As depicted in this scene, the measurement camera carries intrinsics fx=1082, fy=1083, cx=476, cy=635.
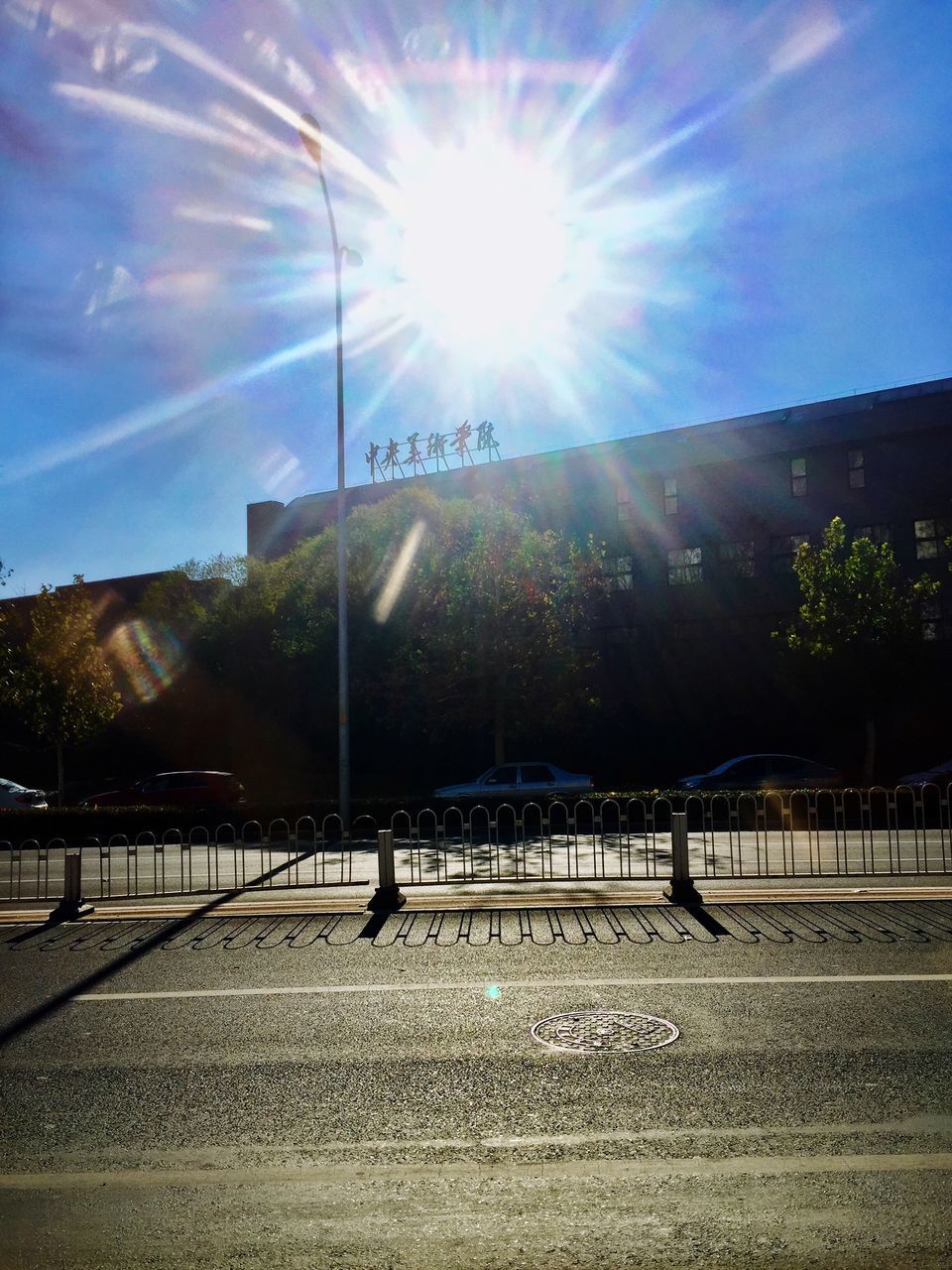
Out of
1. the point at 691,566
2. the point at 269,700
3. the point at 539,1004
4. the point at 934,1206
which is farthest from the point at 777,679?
the point at 934,1206

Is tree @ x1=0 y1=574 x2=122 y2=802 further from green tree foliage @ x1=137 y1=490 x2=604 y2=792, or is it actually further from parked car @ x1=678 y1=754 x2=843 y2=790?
parked car @ x1=678 y1=754 x2=843 y2=790

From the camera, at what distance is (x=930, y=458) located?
124 feet

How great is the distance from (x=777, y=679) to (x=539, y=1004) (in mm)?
31661

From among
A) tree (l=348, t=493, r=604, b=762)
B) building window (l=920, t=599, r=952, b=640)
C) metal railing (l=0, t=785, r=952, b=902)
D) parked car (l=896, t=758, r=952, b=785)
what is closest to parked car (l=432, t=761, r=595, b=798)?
metal railing (l=0, t=785, r=952, b=902)

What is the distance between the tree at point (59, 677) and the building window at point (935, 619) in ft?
88.4

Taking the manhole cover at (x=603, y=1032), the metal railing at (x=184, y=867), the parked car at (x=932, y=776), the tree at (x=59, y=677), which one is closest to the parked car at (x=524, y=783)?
the metal railing at (x=184, y=867)

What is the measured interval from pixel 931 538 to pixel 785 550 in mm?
4966

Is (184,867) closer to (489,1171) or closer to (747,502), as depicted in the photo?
(489,1171)

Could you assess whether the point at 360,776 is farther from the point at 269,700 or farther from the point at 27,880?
the point at 27,880

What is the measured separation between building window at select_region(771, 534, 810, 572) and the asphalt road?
31.7 metres

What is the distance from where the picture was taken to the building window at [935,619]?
119 ft

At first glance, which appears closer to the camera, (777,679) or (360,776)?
(777,679)

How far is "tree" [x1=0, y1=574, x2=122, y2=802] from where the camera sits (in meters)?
32.1

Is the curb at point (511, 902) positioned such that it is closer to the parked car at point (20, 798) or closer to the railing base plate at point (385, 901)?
the railing base plate at point (385, 901)
